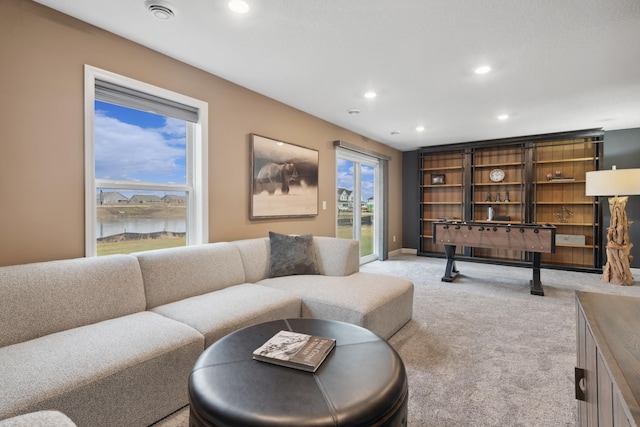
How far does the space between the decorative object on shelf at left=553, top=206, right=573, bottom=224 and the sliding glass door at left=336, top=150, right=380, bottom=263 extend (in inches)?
129

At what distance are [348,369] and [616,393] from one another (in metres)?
0.78

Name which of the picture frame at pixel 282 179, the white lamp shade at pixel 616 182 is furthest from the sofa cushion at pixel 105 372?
the white lamp shade at pixel 616 182

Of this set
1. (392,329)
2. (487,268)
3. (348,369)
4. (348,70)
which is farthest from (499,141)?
(348,369)

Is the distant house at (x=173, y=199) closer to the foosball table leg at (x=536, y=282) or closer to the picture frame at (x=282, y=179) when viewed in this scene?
the picture frame at (x=282, y=179)

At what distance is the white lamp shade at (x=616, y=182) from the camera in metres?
4.09

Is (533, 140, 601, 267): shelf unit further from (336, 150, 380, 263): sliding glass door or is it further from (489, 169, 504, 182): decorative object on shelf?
(336, 150, 380, 263): sliding glass door

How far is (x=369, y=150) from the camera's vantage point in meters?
5.69

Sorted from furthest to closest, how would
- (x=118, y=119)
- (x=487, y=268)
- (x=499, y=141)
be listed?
1. (x=499, y=141)
2. (x=487, y=268)
3. (x=118, y=119)

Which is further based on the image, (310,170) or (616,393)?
(310,170)

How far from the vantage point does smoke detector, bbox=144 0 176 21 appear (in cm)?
196

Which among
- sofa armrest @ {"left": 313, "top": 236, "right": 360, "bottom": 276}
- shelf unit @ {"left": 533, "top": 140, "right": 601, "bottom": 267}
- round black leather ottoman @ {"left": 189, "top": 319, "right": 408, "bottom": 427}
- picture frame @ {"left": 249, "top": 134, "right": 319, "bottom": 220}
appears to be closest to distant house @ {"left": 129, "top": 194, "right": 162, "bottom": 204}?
picture frame @ {"left": 249, "top": 134, "right": 319, "bottom": 220}

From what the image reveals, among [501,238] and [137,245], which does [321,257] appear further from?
[501,238]

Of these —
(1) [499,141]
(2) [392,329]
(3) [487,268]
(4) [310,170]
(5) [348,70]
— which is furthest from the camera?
(1) [499,141]

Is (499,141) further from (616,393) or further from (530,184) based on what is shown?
(616,393)
